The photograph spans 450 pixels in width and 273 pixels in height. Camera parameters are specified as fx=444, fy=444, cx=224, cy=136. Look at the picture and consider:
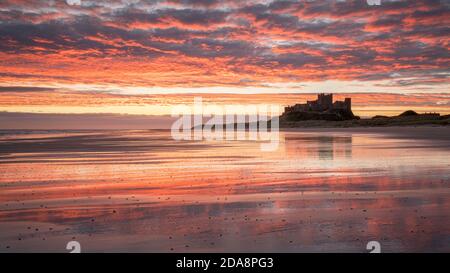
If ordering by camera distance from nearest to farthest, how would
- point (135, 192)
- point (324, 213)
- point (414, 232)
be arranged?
point (414, 232), point (324, 213), point (135, 192)

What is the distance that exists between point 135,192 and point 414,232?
8778 millimetres

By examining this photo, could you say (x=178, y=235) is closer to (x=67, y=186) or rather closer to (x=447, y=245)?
(x=447, y=245)

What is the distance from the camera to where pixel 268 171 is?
20.2 meters

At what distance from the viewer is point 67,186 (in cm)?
1599

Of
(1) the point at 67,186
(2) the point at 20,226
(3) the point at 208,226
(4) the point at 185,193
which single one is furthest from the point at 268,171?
(2) the point at 20,226

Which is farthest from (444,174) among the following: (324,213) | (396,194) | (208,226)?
(208,226)

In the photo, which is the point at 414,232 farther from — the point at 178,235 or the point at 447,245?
the point at 178,235

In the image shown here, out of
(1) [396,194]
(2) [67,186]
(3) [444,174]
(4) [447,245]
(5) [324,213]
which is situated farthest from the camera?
(3) [444,174]
